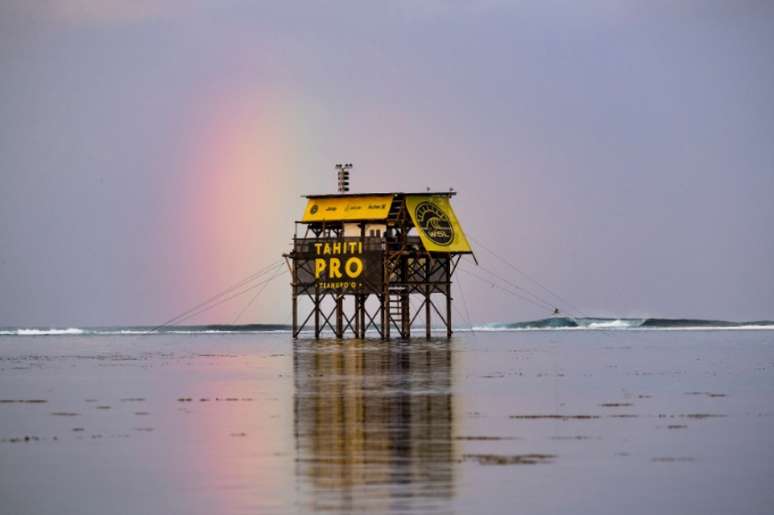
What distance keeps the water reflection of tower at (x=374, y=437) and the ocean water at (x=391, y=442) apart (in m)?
0.06

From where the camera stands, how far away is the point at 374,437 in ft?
110

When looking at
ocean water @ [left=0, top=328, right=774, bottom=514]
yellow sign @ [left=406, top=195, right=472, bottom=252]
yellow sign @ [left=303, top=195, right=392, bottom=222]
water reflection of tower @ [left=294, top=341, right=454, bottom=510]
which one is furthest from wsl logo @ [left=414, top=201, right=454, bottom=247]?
ocean water @ [left=0, top=328, right=774, bottom=514]

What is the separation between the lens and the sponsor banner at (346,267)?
104938 millimetres

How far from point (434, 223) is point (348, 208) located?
5.73 metres

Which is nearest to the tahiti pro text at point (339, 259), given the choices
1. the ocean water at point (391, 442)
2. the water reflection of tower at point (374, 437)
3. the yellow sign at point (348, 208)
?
the yellow sign at point (348, 208)

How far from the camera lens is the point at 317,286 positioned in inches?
4262

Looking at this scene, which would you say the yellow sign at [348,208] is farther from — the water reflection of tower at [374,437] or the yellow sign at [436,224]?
the water reflection of tower at [374,437]

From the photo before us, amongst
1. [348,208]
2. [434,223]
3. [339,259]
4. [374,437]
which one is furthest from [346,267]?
[374,437]

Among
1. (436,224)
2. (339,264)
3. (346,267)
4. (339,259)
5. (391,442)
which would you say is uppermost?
(436,224)

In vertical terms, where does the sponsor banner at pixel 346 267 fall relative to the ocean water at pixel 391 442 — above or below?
above

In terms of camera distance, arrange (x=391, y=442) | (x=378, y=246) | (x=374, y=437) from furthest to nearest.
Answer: (x=378, y=246)
(x=374, y=437)
(x=391, y=442)

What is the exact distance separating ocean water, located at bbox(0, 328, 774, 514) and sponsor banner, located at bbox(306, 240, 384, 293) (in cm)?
4321

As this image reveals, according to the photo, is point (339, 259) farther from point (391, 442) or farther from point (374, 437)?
point (391, 442)

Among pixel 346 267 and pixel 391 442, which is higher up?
pixel 346 267
